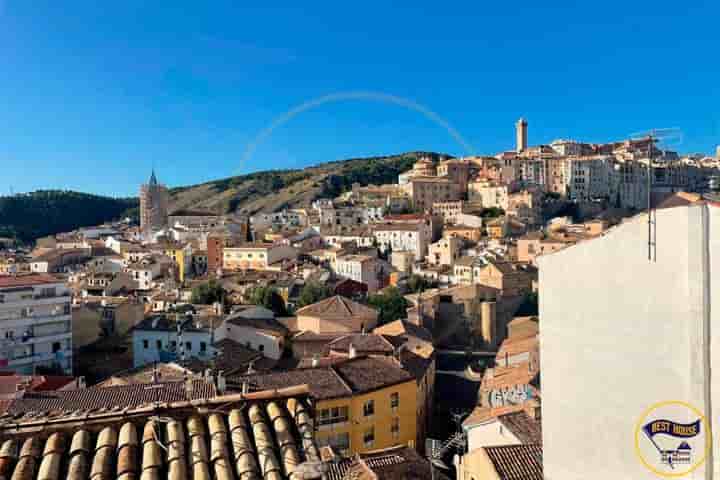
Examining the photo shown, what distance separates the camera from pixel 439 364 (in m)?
26.2

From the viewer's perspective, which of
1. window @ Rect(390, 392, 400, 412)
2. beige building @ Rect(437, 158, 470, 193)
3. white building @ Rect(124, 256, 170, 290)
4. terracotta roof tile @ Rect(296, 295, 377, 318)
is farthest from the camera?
beige building @ Rect(437, 158, 470, 193)

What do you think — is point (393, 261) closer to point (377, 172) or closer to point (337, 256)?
point (337, 256)

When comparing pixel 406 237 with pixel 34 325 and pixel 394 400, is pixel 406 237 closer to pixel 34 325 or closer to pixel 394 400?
pixel 34 325

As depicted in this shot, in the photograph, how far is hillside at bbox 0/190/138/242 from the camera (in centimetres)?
8600

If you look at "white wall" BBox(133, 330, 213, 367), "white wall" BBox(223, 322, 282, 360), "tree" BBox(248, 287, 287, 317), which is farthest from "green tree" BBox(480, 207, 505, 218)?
"white wall" BBox(133, 330, 213, 367)

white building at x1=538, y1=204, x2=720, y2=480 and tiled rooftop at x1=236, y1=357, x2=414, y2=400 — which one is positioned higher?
Answer: white building at x1=538, y1=204, x2=720, y2=480

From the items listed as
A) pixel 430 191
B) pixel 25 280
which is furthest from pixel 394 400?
pixel 430 191

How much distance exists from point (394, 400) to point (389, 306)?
15.5 m

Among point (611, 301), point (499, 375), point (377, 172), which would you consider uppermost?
point (377, 172)

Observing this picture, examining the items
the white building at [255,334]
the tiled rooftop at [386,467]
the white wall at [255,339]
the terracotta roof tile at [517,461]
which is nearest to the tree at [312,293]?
the white building at [255,334]

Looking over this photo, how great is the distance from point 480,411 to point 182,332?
42.5 ft

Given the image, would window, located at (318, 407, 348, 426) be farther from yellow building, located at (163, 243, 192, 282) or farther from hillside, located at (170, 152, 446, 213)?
hillside, located at (170, 152, 446, 213)

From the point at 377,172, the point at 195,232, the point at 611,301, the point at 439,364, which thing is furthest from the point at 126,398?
the point at 377,172

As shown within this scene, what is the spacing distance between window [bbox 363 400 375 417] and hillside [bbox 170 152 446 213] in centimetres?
7640
